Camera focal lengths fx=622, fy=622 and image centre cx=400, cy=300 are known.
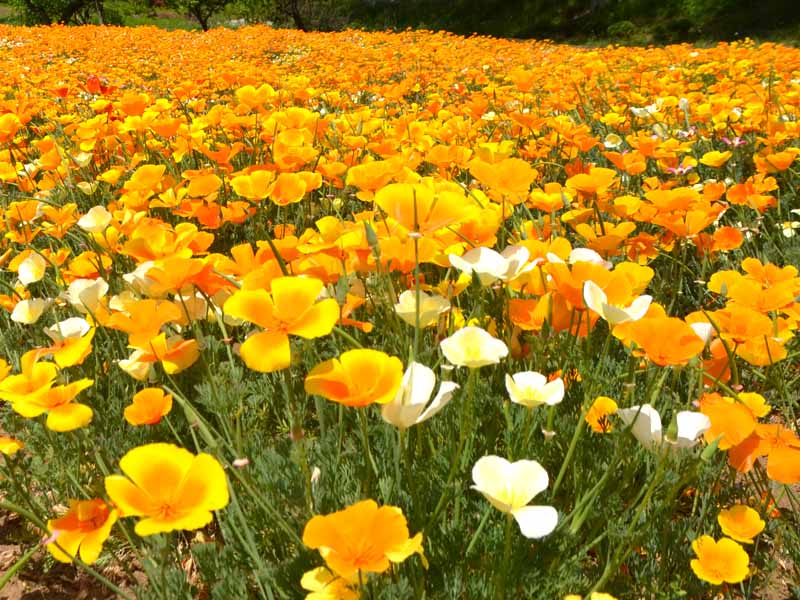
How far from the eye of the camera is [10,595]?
1435mm

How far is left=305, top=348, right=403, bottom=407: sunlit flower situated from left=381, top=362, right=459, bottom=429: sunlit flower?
4 centimetres

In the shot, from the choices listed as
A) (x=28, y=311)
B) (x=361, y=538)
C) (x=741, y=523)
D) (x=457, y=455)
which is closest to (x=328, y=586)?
(x=361, y=538)

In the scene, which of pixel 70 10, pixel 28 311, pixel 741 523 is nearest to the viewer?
pixel 741 523

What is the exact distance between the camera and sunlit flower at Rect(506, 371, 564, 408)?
41.8 inches

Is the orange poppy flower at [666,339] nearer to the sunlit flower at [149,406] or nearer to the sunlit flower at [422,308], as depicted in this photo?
the sunlit flower at [422,308]

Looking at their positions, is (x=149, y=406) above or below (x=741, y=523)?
above

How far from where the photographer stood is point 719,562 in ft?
3.63

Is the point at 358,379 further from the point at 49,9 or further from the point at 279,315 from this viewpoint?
the point at 49,9

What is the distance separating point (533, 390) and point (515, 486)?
21cm

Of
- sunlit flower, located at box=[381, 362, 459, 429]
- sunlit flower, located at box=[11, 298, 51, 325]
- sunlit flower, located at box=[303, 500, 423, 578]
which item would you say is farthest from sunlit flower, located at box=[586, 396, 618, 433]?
sunlit flower, located at box=[11, 298, 51, 325]

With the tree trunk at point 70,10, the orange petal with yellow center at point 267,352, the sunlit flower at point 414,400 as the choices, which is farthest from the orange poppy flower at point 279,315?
the tree trunk at point 70,10

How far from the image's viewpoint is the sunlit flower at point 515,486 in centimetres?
90

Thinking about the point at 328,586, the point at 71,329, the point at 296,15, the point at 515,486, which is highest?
the point at 296,15

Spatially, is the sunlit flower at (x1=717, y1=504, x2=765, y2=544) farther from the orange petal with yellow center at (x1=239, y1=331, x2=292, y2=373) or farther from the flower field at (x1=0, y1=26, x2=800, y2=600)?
the orange petal with yellow center at (x1=239, y1=331, x2=292, y2=373)
